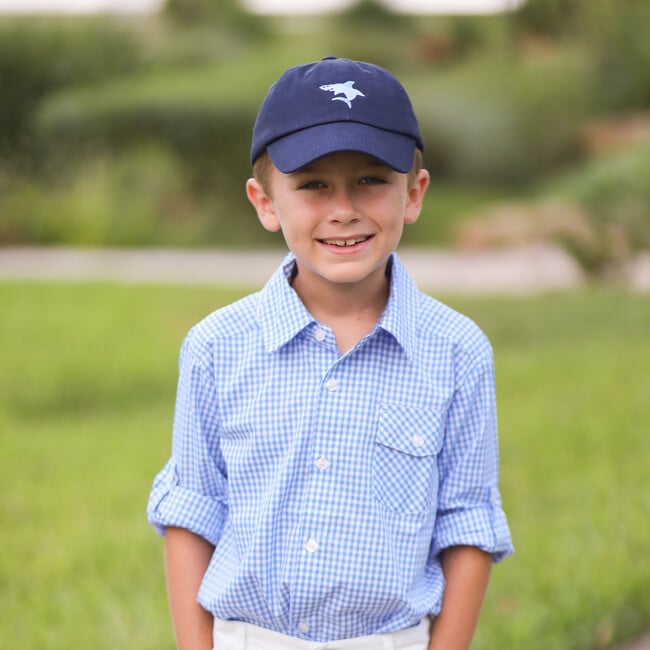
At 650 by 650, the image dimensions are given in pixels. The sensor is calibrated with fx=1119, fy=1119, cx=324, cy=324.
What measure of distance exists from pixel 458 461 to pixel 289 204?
56cm

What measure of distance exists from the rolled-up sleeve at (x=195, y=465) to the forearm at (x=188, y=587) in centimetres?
3

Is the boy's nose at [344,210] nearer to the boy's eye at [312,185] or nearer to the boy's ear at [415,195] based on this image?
the boy's eye at [312,185]

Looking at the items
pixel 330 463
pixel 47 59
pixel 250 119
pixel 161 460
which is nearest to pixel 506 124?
pixel 250 119

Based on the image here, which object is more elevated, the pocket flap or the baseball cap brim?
the baseball cap brim

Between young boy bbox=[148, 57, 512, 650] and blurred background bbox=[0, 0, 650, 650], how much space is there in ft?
4.34

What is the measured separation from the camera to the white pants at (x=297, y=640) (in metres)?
1.96

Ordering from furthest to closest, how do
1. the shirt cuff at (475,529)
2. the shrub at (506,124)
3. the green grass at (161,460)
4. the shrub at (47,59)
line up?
the shrub at (47,59) → the shrub at (506,124) → the green grass at (161,460) → the shirt cuff at (475,529)

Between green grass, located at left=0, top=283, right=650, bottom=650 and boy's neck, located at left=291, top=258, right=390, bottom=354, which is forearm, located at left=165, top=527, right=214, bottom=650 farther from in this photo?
green grass, located at left=0, top=283, right=650, bottom=650

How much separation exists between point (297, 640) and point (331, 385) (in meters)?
0.45

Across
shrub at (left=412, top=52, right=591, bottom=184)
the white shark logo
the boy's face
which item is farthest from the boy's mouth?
shrub at (left=412, top=52, right=591, bottom=184)

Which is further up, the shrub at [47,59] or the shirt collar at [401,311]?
the shrub at [47,59]

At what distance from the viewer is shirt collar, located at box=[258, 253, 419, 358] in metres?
2.02

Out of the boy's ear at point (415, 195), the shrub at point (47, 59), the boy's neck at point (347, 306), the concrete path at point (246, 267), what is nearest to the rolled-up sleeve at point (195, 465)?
the boy's neck at point (347, 306)

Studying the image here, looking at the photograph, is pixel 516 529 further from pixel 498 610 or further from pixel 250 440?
pixel 250 440
